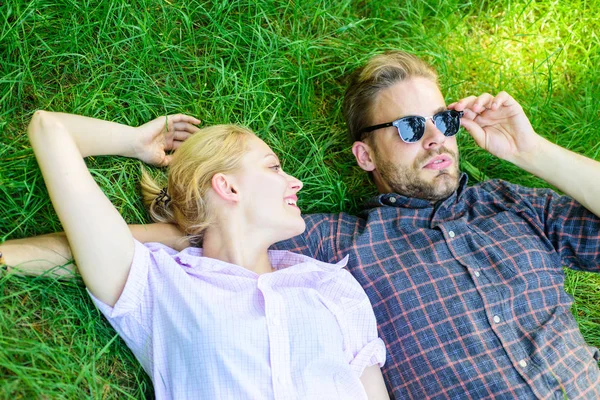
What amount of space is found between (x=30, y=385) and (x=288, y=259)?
1.47 meters

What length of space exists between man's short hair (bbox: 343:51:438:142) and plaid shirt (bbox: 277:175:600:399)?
570 millimetres

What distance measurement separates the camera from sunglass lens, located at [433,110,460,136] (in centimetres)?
374

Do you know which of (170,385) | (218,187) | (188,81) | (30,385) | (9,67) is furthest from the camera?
(188,81)

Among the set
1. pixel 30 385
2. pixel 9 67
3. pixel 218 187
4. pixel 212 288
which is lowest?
pixel 30 385

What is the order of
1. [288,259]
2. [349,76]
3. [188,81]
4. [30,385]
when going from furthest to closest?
[349,76] < [188,81] < [288,259] < [30,385]

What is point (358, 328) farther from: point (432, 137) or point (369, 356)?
point (432, 137)

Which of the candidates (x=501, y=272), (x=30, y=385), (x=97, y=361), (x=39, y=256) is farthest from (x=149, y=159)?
(x=501, y=272)

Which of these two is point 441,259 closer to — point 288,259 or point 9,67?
point 288,259

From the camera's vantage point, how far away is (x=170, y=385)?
116 inches

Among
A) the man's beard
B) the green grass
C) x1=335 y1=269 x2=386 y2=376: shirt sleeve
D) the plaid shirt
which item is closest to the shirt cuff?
x1=335 y1=269 x2=386 y2=376: shirt sleeve

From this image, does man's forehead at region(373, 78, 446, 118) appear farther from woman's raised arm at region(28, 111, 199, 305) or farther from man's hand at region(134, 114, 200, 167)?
woman's raised arm at region(28, 111, 199, 305)

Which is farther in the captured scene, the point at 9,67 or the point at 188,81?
the point at 188,81

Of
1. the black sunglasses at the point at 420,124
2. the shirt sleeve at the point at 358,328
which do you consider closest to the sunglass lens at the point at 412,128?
the black sunglasses at the point at 420,124

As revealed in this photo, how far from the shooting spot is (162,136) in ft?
12.1
